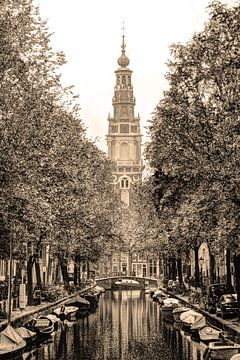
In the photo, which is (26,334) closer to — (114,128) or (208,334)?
(208,334)

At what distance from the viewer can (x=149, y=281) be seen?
420 ft

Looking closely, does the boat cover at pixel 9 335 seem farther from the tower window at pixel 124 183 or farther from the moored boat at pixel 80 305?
the tower window at pixel 124 183

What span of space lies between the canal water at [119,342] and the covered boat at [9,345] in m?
1.04

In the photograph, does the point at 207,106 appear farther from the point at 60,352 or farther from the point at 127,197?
the point at 127,197

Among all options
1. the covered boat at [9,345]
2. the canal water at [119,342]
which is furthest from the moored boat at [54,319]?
the covered boat at [9,345]

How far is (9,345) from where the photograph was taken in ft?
100

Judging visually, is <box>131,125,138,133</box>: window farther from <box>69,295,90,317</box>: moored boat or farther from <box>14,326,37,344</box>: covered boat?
<box>14,326,37,344</box>: covered boat

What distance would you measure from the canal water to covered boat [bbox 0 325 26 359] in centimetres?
104

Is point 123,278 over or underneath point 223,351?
over

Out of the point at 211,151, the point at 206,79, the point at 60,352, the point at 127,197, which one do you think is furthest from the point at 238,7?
the point at 127,197

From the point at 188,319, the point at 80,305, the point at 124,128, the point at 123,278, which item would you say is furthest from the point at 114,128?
the point at 188,319

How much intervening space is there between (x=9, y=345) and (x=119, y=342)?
11097 mm

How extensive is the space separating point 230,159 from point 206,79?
18.9ft

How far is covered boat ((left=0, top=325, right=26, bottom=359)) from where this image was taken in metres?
30.2
